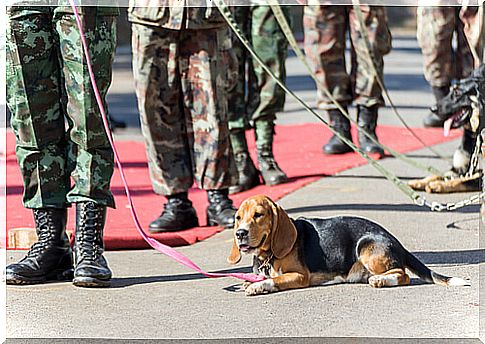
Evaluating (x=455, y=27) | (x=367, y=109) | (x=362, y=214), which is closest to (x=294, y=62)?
(x=455, y=27)

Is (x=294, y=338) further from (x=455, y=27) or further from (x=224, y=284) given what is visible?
(x=455, y=27)

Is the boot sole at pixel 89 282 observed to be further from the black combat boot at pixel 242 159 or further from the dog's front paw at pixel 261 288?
the black combat boot at pixel 242 159

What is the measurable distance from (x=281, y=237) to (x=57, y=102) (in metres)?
1.18

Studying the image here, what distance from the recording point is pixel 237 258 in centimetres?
502

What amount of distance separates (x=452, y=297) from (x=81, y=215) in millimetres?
1649

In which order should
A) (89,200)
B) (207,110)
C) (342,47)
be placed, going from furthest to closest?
1. (342,47)
2. (207,110)
3. (89,200)

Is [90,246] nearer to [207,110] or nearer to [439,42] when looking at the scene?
[207,110]

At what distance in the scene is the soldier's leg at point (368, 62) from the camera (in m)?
8.35

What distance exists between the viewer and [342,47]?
8.45 metres

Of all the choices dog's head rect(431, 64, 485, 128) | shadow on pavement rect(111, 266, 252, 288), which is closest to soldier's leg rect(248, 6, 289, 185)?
dog's head rect(431, 64, 485, 128)

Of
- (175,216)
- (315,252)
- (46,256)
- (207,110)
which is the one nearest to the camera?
(315,252)

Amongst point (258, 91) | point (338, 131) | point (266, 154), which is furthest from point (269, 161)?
point (338, 131)

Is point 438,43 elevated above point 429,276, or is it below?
above

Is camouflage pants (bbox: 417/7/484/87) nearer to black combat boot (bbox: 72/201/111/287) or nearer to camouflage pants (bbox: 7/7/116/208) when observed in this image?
camouflage pants (bbox: 7/7/116/208)
